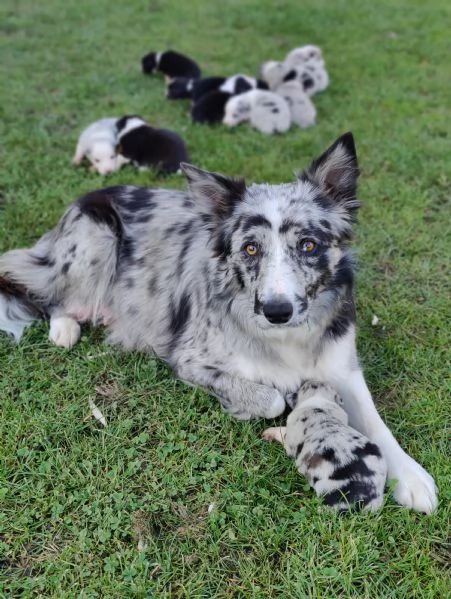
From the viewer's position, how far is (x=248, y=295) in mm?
3133

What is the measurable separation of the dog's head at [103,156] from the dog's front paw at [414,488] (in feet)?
13.8

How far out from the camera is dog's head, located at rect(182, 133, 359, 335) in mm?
2875

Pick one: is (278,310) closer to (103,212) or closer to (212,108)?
(103,212)

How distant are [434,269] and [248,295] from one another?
210cm

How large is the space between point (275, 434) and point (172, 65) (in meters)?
6.67

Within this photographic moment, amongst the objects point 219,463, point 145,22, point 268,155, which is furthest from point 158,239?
point 145,22

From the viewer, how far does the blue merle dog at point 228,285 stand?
2967 millimetres

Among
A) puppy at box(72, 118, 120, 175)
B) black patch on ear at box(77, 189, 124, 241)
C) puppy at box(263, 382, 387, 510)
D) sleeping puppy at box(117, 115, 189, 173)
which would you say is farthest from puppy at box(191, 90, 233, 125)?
puppy at box(263, 382, 387, 510)

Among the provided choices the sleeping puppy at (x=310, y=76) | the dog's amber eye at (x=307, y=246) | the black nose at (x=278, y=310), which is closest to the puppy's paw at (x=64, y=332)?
the black nose at (x=278, y=310)

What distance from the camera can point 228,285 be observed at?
327cm

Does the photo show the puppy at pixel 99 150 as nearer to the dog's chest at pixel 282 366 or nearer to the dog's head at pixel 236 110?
the dog's head at pixel 236 110

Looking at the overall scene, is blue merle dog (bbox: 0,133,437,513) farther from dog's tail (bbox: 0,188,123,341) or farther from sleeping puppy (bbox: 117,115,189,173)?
sleeping puppy (bbox: 117,115,189,173)

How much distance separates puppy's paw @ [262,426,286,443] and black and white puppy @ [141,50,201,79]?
6.46 m

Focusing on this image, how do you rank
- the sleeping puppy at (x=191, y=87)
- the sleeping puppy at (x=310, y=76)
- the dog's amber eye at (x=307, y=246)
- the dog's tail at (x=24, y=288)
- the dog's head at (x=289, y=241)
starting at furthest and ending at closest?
the sleeping puppy at (x=310, y=76) → the sleeping puppy at (x=191, y=87) → the dog's tail at (x=24, y=288) → the dog's amber eye at (x=307, y=246) → the dog's head at (x=289, y=241)
